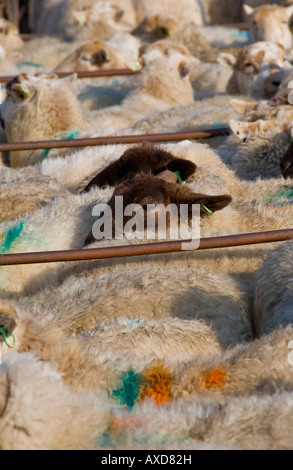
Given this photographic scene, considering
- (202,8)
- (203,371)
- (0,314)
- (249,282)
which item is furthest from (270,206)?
(202,8)

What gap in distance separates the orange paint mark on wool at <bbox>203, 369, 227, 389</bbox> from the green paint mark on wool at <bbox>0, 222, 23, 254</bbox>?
1.75 metres

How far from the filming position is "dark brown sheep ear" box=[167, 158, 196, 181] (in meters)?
4.05

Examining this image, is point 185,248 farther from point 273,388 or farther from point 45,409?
point 45,409

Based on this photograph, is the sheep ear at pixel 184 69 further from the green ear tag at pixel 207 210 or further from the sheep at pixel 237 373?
the sheep at pixel 237 373

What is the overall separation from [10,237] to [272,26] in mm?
5883

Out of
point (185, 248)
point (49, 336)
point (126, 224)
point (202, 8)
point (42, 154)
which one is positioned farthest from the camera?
point (202, 8)

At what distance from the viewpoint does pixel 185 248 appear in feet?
10.2

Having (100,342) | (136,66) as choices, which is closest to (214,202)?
(100,342)

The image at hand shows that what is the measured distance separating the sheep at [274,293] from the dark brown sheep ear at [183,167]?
0.93 metres

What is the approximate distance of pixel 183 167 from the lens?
4.07 metres

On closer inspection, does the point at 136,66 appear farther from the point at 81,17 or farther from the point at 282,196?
the point at 81,17

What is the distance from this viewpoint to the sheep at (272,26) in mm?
8672

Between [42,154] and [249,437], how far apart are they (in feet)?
13.8

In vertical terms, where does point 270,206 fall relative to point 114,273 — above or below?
above
